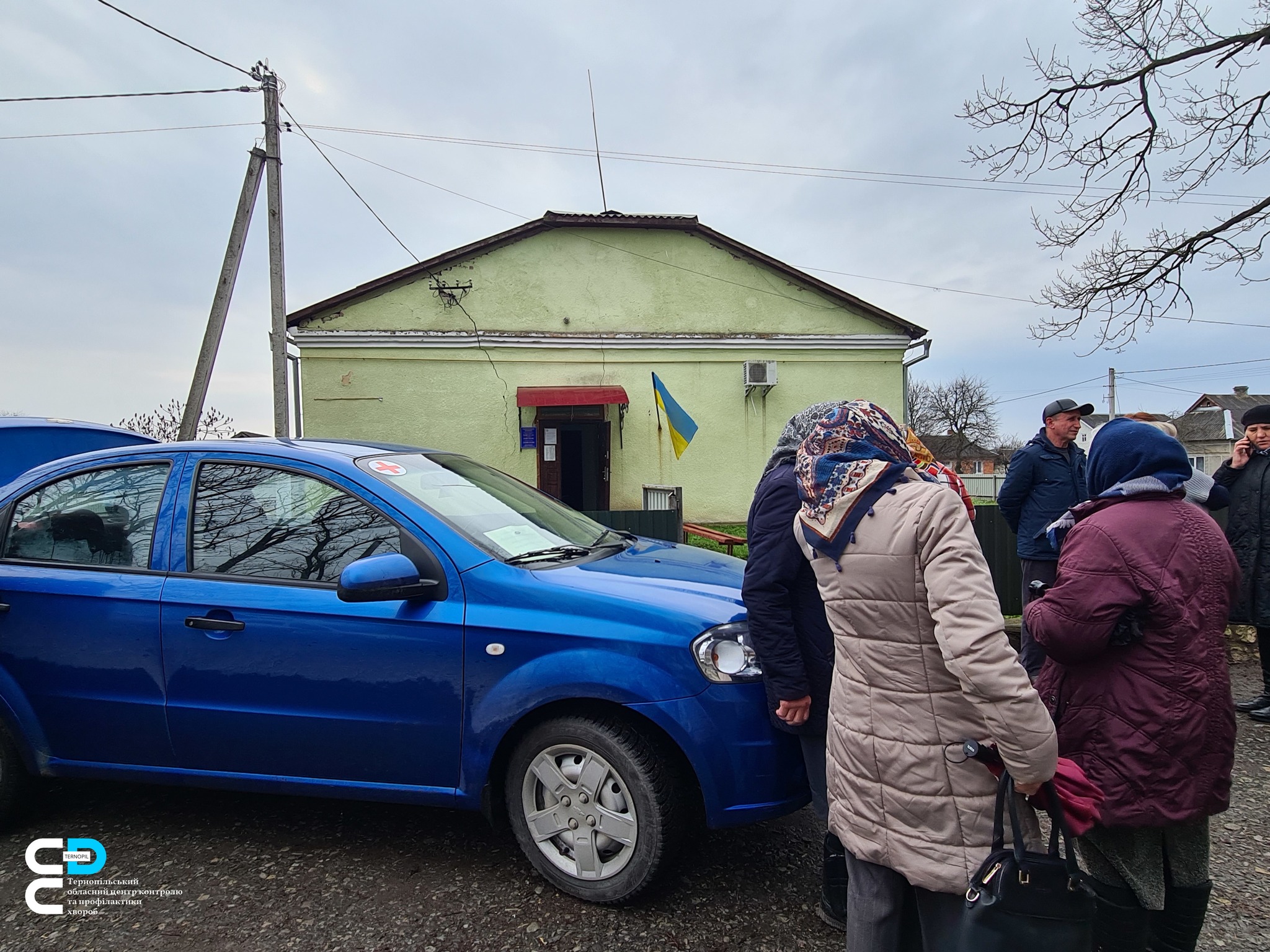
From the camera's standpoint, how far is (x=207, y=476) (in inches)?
116

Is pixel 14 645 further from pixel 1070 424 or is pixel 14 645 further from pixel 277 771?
pixel 1070 424

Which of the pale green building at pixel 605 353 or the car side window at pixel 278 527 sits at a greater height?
the pale green building at pixel 605 353

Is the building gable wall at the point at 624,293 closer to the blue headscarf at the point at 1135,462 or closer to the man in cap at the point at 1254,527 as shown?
the man in cap at the point at 1254,527

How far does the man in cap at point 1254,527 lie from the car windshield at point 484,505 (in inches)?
156

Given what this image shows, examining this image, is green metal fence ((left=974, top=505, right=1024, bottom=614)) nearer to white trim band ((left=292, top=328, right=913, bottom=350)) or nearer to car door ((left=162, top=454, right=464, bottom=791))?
car door ((left=162, top=454, right=464, bottom=791))

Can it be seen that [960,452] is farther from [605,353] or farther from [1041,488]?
[1041,488]

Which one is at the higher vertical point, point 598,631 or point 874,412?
point 874,412

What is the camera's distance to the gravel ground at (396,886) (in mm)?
2287

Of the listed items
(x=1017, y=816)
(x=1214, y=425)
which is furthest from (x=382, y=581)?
(x=1214, y=425)

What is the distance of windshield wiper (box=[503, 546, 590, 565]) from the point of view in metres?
2.65

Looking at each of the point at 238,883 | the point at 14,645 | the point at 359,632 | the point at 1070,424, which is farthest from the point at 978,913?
the point at 1070,424

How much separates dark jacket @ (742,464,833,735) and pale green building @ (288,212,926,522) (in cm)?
1111

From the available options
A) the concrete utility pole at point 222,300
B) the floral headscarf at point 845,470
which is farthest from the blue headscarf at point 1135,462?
the concrete utility pole at point 222,300

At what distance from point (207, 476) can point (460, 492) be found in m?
1.05
